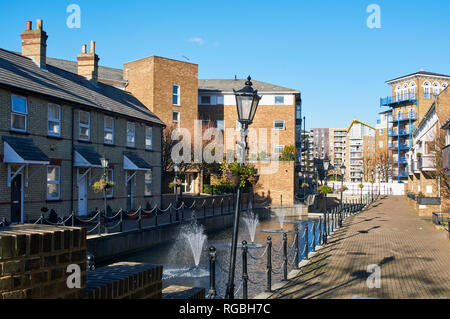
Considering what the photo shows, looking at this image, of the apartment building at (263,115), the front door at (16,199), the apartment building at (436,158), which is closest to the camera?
the front door at (16,199)

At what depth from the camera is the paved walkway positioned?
9461 mm

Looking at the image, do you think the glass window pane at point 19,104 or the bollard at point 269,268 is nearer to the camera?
the bollard at point 269,268

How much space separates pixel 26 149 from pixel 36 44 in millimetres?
7420

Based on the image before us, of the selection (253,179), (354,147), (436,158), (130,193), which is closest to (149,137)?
(130,193)

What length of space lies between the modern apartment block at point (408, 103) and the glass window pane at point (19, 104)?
209 feet

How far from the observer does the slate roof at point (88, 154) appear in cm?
2116

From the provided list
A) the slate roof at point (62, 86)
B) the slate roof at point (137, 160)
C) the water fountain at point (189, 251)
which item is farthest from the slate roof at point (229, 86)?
the water fountain at point (189, 251)

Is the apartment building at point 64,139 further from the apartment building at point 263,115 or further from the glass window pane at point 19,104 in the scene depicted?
the apartment building at point 263,115

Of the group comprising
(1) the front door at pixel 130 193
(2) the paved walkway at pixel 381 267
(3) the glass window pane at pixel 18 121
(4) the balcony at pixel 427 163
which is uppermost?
(3) the glass window pane at pixel 18 121

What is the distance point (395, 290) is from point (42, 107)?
16.5 m

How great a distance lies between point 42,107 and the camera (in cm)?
1911

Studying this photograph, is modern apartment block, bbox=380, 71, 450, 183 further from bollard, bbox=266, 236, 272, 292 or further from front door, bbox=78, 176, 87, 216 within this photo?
bollard, bbox=266, 236, 272, 292

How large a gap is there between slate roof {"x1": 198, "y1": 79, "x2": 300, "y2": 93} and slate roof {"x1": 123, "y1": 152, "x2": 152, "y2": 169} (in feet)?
86.8

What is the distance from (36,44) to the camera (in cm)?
2197
